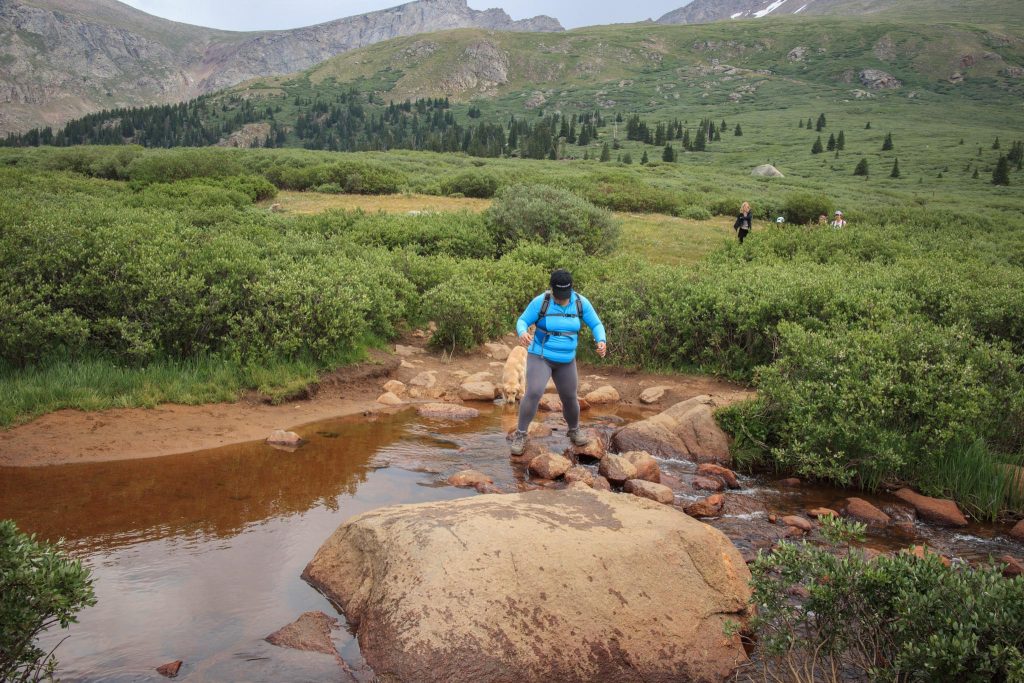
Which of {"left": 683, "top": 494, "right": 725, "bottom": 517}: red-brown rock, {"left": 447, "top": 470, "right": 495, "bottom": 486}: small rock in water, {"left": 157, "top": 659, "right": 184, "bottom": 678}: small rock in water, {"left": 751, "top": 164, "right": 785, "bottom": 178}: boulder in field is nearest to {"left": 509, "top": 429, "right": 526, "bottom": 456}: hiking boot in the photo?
{"left": 447, "top": 470, "right": 495, "bottom": 486}: small rock in water

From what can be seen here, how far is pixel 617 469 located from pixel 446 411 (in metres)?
3.70

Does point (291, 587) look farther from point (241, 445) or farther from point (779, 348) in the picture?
point (779, 348)

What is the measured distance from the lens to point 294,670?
4949 mm

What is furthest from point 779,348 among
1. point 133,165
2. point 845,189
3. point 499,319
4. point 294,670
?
point 845,189

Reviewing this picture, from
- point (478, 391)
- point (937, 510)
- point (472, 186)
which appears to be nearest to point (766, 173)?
point (472, 186)

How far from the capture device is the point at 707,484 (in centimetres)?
897

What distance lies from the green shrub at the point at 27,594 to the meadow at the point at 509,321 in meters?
6.25

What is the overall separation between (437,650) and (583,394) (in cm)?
847

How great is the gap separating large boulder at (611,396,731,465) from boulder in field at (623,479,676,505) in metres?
1.59

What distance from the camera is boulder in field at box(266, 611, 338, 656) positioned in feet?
17.1

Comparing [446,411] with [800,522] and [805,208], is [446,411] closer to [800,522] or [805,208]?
[800,522]

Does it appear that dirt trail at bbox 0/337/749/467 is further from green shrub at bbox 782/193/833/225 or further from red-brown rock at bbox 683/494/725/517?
green shrub at bbox 782/193/833/225

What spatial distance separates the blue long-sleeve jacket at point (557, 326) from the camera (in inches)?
362

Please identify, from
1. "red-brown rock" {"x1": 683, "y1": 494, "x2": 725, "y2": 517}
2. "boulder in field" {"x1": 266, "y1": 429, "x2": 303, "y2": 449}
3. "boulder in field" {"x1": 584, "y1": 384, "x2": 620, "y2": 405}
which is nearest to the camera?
"red-brown rock" {"x1": 683, "y1": 494, "x2": 725, "y2": 517}
